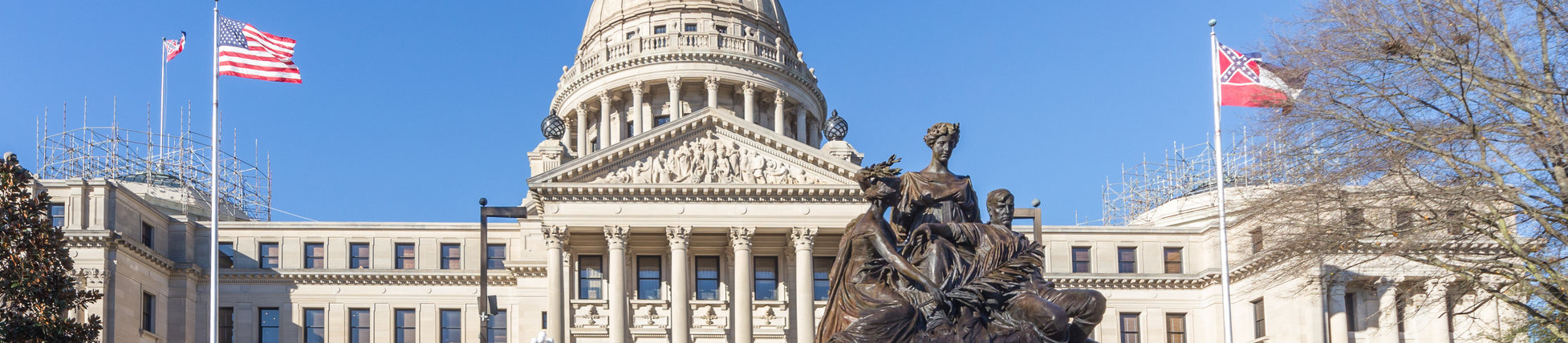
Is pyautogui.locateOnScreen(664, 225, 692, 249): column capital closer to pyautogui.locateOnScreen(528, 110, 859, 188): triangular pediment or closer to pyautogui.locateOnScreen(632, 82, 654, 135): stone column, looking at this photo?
pyautogui.locateOnScreen(528, 110, 859, 188): triangular pediment

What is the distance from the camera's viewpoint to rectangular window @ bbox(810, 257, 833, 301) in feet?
193

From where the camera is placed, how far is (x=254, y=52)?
37688 mm

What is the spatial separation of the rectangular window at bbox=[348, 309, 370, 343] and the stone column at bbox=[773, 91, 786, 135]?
23016 millimetres

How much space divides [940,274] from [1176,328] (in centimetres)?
5490

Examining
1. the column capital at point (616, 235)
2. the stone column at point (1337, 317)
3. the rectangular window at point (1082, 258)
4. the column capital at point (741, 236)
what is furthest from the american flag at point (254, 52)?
the stone column at point (1337, 317)

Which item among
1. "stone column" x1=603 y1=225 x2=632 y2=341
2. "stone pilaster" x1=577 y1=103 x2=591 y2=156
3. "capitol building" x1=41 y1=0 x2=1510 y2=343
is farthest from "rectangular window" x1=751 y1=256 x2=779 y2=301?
"stone pilaster" x1=577 y1=103 x2=591 y2=156

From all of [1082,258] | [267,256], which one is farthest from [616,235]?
[1082,258]

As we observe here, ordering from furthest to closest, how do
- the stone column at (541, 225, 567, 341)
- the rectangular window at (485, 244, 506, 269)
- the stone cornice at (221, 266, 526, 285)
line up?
the rectangular window at (485, 244, 506, 269)
the stone cornice at (221, 266, 526, 285)
the stone column at (541, 225, 567, 341)

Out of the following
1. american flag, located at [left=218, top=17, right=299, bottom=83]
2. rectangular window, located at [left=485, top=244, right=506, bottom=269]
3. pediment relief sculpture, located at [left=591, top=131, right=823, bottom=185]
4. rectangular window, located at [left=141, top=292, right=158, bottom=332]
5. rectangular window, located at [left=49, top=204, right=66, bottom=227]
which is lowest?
rectangular window, located at [left=141, top=292, right=158, bottom=332]

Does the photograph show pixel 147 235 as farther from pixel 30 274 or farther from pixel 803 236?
pixel 30 274

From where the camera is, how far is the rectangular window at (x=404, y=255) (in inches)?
2514

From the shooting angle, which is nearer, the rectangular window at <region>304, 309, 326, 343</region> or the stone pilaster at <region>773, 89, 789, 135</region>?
the rectangular window at <region>304, 309, 326, 343</region>

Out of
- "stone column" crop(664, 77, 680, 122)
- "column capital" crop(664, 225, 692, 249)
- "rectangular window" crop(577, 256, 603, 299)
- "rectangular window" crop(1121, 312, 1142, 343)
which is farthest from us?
"stone column" crop(664, 77, 680, 122)

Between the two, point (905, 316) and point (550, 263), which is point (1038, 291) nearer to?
point (905, 316)
